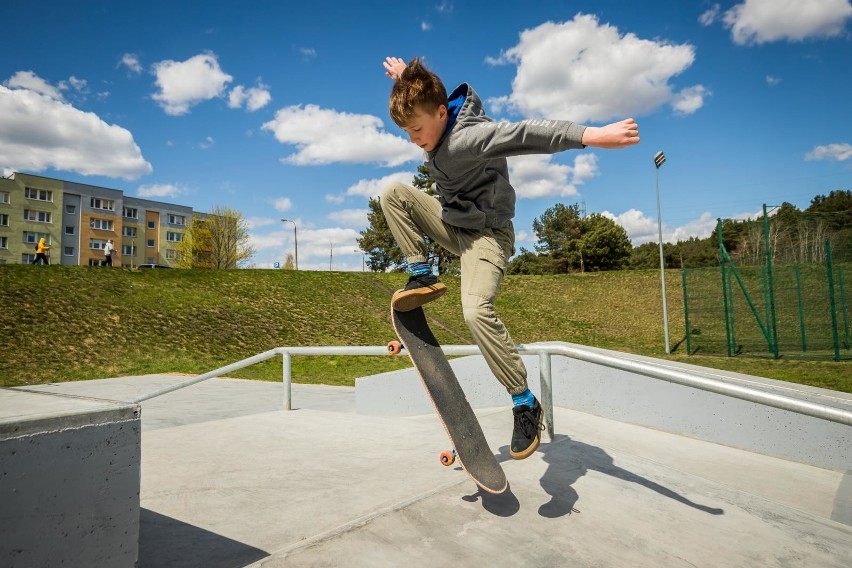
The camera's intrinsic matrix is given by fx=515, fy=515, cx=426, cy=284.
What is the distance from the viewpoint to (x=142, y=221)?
62812 millimetres

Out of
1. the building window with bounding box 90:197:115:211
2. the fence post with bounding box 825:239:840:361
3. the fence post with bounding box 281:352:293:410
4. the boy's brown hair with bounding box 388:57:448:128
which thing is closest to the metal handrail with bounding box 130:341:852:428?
the fence post with bounding box 281:352:293:410

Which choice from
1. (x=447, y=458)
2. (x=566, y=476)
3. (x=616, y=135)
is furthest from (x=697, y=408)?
(x=616, y=135)

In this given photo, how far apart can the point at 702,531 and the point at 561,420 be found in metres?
2.10

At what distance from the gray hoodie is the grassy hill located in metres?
9.12

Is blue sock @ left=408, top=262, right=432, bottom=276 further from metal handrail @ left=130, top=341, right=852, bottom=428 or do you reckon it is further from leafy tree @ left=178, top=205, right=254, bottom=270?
leafy tree @ left=178, top=205, right=254, bottom=270

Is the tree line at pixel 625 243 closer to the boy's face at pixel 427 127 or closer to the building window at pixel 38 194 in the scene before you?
the boy's face at pixel 427 127

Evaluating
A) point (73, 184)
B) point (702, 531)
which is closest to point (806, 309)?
point (702, 531)

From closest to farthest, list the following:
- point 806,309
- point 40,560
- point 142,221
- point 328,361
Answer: point 40,560 < point 806,309 < point 328,361 < point 142,221

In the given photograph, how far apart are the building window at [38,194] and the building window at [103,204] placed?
4.08 metres

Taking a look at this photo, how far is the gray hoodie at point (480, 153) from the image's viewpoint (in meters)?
2.26

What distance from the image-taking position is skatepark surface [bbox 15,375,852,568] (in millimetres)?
2139

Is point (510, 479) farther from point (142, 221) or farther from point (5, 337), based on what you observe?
point (142, 221)

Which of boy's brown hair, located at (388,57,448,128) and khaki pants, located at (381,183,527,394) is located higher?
boy's brown hair, located at (388,57,448,128)

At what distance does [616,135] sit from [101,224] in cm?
6697
